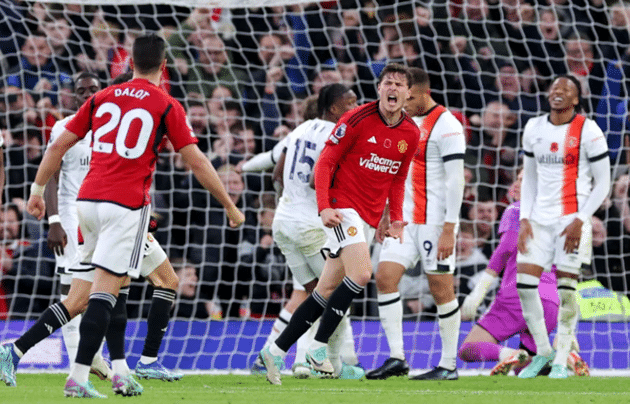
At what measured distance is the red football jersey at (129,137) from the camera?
431cm

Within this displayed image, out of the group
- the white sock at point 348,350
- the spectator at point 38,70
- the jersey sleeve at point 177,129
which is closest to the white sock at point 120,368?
the jersey sleeve at point 177,129

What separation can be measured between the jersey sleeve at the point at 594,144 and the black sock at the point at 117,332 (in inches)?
128

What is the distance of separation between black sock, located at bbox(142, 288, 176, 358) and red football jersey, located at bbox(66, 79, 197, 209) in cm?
145

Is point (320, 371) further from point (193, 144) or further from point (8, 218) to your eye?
point (8, 218)

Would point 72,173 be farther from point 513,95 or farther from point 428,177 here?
point 513,95

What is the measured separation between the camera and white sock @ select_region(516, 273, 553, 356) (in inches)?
260

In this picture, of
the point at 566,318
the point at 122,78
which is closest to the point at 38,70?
the point at 122,78

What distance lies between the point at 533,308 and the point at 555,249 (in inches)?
15.6

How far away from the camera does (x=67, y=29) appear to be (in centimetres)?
996

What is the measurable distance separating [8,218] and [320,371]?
4023 millimetres

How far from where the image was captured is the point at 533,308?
6.61 metres

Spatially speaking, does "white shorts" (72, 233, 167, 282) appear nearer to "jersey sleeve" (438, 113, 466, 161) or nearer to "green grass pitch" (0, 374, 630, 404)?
"green grass pitch" (0, 374, 630, 404)

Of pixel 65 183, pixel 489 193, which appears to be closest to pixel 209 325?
pixel 65 183

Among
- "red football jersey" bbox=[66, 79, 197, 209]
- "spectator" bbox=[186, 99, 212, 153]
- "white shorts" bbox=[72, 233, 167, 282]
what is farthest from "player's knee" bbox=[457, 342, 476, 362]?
"red football jersey" bbox=[66, 79, 197, 209]
